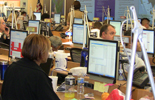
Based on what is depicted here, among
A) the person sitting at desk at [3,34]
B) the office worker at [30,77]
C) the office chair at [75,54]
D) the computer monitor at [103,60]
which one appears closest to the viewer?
Answer: the office worker at [30,77]

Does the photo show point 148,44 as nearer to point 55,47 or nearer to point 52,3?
point 55,47

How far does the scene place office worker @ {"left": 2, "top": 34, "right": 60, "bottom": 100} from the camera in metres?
1.69

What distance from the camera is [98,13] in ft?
38.0

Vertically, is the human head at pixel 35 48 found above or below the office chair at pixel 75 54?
above

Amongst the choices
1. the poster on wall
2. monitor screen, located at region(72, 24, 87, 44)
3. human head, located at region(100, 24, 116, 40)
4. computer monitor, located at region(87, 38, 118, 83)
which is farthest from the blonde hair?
the poster on wall

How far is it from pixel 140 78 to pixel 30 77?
36.2 inches

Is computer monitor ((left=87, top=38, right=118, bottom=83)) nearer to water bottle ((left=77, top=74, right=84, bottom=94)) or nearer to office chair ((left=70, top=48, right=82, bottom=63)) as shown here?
water bottle ((left=77, top=74, right=84, bottom=94))

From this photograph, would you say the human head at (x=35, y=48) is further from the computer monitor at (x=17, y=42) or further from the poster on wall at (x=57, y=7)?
the poster on wall at (x=57, y=7)

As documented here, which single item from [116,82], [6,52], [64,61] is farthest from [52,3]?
[116,82]

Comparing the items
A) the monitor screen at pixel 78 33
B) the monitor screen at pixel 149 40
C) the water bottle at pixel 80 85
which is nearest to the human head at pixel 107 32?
the monitor screen at pixel 149 40

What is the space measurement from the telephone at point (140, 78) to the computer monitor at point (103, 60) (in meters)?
0.18

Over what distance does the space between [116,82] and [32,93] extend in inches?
32.7

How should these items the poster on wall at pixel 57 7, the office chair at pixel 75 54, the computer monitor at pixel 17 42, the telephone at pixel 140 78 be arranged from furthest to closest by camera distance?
the poster on wall at pixel 57 7 < the office chair at pixel 75 54 < the computer monitor at pixel 17 42 < the telephone at pixel 140 78

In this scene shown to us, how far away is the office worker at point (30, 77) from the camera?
1692 mm
